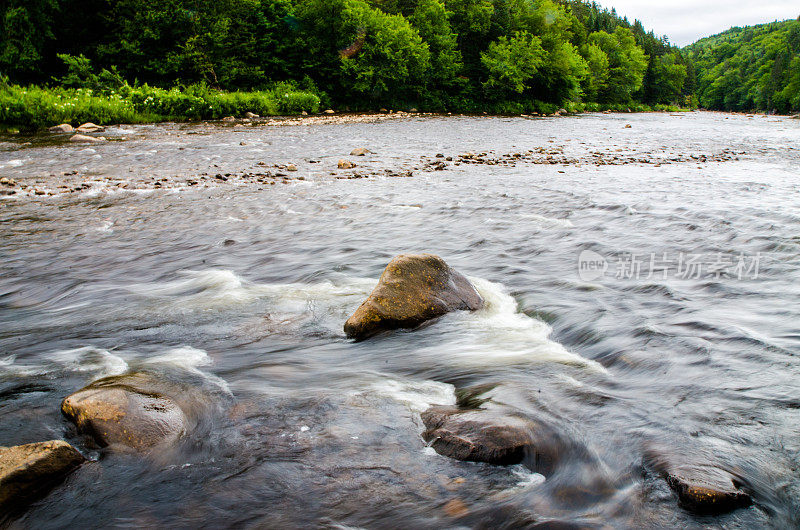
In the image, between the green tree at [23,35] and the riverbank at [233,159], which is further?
the green tree at [23,35]

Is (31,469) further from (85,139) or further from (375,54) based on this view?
(375,54)

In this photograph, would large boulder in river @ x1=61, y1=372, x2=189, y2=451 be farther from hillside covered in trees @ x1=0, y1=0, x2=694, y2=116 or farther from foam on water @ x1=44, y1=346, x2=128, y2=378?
hillside covered in trees @ x1=0, y1=0, x2=694, y2=116

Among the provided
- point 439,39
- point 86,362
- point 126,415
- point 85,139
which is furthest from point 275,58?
point 126,415

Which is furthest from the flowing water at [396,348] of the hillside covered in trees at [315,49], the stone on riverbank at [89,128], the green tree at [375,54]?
the green tree at [375,54]

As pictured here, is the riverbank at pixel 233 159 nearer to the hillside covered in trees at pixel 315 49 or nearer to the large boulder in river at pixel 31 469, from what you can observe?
the large boulder in river at pixel 31 469

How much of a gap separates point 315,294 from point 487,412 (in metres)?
2.74

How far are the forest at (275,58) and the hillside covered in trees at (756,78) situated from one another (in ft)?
183

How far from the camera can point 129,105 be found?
2444 cm

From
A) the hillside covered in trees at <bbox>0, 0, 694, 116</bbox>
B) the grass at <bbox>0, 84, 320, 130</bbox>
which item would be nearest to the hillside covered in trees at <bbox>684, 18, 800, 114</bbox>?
the hillside covered in trees at <bbox>0, 0, 694, 116</bbox>

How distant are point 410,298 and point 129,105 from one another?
25110mm

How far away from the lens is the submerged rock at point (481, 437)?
107 inches

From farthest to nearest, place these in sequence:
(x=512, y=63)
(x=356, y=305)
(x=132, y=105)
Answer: (x=512, y=63)
(x=132, y=105)
(x=356, y=305)

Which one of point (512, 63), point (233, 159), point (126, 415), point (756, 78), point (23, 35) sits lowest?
point (126, 415)

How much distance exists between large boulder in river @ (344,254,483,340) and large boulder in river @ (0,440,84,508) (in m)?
2.26
